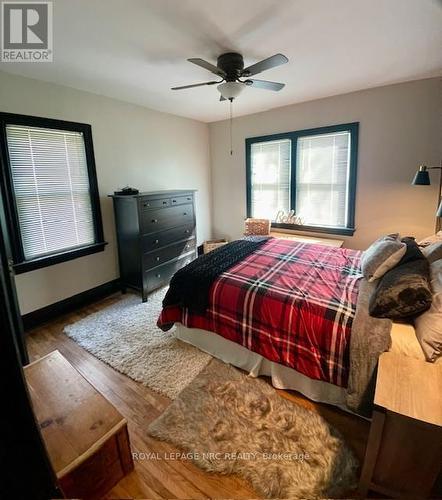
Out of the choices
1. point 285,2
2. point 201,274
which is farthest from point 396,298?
point 285,2

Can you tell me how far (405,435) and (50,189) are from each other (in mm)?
3477

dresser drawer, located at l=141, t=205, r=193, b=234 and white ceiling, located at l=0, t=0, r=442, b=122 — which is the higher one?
white ceiling, located at l=0, t=0, r=442, b=122

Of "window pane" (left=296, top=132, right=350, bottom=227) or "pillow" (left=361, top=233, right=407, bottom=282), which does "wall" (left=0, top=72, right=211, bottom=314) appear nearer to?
"window pane" (left=296, top=132, right=350, bottom=227)

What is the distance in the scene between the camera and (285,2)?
1.62 metres

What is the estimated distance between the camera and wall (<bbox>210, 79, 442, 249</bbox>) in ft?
9.91

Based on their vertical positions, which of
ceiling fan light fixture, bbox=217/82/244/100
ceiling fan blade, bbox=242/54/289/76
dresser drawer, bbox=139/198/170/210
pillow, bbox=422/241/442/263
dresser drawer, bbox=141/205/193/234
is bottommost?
pillow, bbox=422/241/442/263

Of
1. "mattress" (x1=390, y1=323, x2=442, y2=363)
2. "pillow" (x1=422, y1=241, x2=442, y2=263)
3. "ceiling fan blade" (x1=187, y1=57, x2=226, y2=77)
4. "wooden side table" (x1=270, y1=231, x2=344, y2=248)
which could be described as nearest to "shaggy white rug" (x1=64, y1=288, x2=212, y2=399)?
"mattress" (x1=390, y1=323, x2=442, y2=363)

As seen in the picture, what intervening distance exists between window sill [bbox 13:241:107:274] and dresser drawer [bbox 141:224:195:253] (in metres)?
0.60

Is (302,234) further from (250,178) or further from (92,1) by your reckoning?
(92,1)

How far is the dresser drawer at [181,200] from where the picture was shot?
11.8 ft

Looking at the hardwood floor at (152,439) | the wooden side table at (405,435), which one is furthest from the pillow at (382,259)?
the hardwood floor at (152,439)

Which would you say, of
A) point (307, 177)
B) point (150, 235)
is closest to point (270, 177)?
point (307, 177)

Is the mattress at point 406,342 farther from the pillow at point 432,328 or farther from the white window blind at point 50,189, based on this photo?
the white window blind at point 50,189

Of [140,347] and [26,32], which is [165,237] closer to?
[140,347]
